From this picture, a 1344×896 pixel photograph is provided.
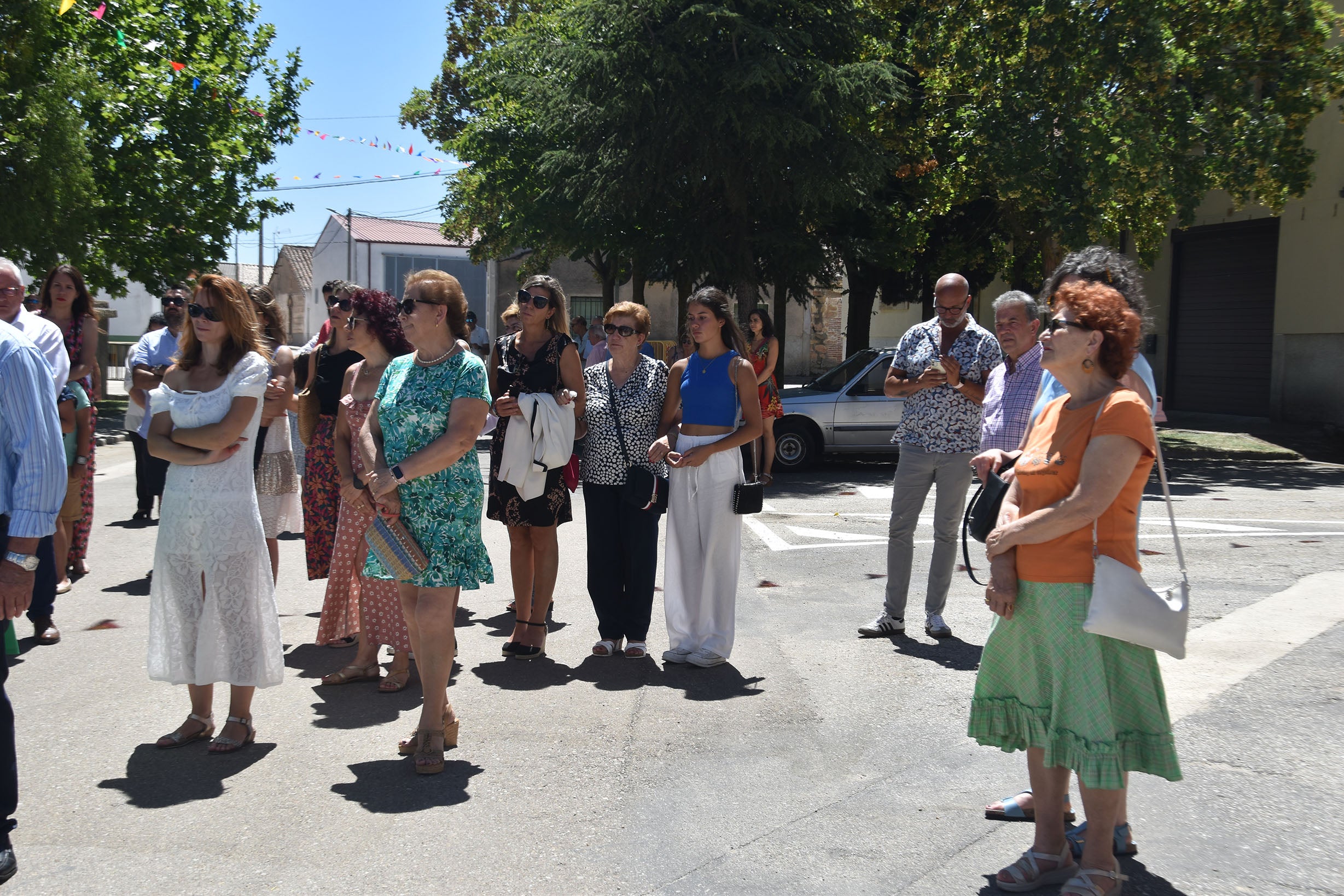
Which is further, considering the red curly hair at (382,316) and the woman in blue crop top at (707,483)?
the woman in blue crop top at (707,483)

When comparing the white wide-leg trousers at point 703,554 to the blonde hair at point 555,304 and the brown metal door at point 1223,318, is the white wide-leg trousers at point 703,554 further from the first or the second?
the brown metal door at point 1223,318

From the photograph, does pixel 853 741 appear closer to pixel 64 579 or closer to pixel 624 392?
pixel 624 392

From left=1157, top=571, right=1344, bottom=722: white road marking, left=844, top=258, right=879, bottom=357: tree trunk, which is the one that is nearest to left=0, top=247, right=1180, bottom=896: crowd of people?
left=1157, top=571, right=1344, bottom=722: white road marking

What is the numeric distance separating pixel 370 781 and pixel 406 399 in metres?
1.48

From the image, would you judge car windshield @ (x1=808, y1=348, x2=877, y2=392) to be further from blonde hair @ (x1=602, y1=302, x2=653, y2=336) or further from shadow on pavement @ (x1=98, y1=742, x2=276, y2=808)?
shadow on pavement @ (x1=98, y1=742, x2=276, y2=808)

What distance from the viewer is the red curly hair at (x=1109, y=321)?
129 inches

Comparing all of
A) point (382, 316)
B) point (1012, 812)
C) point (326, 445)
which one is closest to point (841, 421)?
point (326, 445)

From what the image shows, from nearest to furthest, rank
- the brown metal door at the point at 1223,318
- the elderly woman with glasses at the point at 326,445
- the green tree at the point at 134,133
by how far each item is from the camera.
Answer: the elderly woman with glasses at the point at 326,445, the green tree at the point at 134,133, the brown metal door at the point at 1223,318

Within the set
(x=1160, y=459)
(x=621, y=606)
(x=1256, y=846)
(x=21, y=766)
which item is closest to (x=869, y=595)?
(x=621, y=606)

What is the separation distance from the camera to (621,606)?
6.17m

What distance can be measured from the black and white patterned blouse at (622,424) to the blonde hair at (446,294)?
1556 mm

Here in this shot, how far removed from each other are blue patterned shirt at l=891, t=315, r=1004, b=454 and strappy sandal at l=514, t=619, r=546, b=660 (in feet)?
7.35

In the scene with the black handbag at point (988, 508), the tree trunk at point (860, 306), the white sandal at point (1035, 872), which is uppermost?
the tree trunk at point (860, 306)

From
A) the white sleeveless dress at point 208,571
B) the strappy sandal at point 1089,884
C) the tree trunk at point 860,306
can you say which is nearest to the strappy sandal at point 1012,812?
the strappy sandal at point 1089,884
